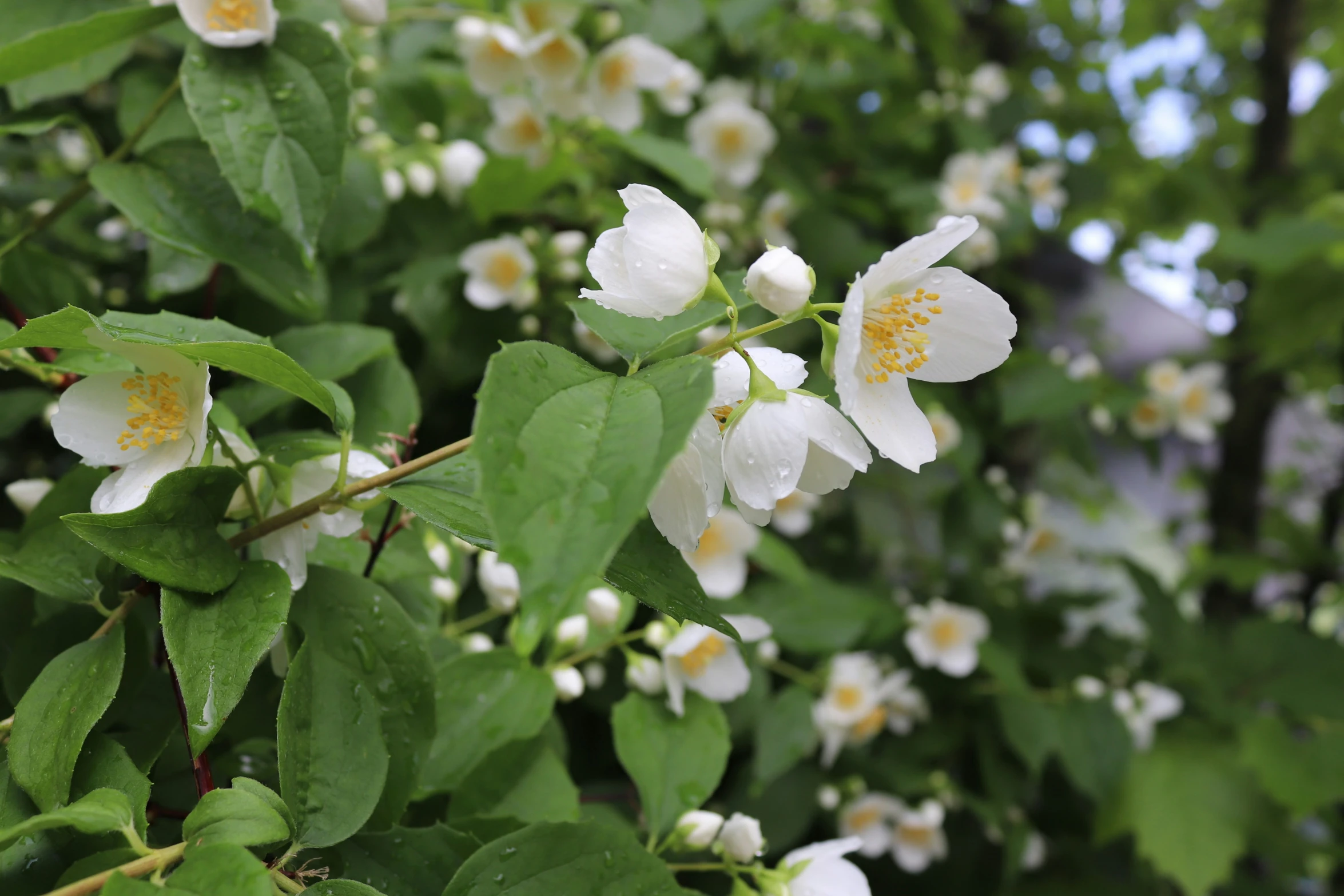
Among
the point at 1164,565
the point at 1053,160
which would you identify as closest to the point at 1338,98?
the point at 1053,160

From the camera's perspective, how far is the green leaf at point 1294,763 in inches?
56.7

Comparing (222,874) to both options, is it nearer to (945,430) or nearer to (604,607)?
(604,607)

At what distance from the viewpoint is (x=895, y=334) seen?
521 millimetres

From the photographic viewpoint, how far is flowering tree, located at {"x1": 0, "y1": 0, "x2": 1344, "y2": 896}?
1.53 ft


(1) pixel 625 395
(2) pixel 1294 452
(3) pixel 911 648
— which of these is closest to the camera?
(1) pixel 625 395

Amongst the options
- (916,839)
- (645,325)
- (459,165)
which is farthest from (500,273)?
(916,839)

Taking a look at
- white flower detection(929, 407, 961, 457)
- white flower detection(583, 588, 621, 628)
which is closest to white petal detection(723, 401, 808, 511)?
white flower detection(583, 588, 621, 628)

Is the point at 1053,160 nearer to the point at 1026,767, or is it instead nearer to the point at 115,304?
the point at 1026,767

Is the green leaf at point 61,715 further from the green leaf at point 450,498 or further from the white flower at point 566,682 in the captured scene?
the white flower at point 566,682

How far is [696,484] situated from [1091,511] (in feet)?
8.18

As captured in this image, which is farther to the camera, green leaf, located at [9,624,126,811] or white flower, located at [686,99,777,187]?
Answer: white flower, located at [686,99,777,187]

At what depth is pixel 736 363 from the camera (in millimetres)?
535

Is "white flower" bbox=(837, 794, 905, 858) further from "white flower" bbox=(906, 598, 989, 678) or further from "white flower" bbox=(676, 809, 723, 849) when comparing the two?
"white flower" bbox=(676, 809, 723, 849)

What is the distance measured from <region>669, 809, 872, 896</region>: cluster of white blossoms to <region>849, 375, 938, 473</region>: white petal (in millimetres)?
330
